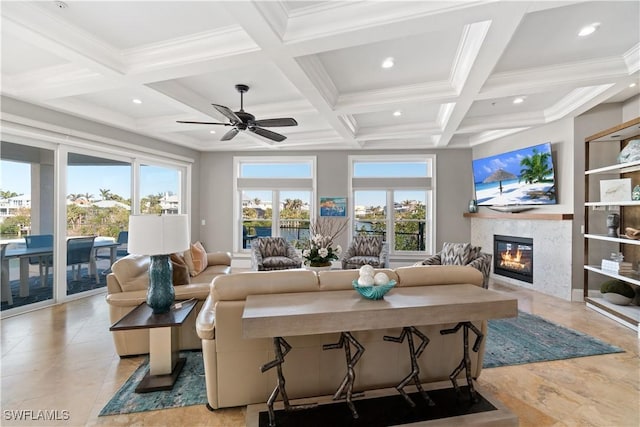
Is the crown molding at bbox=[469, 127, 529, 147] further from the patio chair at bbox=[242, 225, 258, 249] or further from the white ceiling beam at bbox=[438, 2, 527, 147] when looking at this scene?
the patio chair at bbox=[242, 225, 258, 249]

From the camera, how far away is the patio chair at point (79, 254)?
4.53 m

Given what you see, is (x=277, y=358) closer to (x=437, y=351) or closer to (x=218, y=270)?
(x=437, y=351)

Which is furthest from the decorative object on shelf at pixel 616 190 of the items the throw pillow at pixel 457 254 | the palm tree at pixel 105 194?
the palm tree at pixel 105 194

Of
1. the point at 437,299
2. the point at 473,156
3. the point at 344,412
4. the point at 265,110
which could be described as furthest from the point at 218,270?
the point at 473,156

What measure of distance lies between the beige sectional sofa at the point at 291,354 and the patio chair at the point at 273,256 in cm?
292

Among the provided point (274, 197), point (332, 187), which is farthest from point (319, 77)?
point (274, 197)

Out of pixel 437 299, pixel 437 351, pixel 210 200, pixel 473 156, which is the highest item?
pixel 473 156

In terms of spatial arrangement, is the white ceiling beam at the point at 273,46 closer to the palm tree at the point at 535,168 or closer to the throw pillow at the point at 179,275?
the throw pillow at the point at 179,275

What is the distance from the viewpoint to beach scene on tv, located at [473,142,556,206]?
15.8 ft

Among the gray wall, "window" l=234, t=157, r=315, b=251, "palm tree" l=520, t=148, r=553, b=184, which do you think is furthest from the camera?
"window" l=234, t=157, r=315, b=251

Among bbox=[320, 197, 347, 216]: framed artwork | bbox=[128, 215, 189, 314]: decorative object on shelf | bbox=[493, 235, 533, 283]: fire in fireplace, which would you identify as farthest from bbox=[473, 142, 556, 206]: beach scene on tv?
bbox=[128, 215, 189, 314]: decorative object on shelf

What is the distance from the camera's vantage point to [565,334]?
10.7 ft

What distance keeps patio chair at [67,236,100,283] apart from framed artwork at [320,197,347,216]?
14.3 ft

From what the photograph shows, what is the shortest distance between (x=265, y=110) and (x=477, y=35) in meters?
2.91
